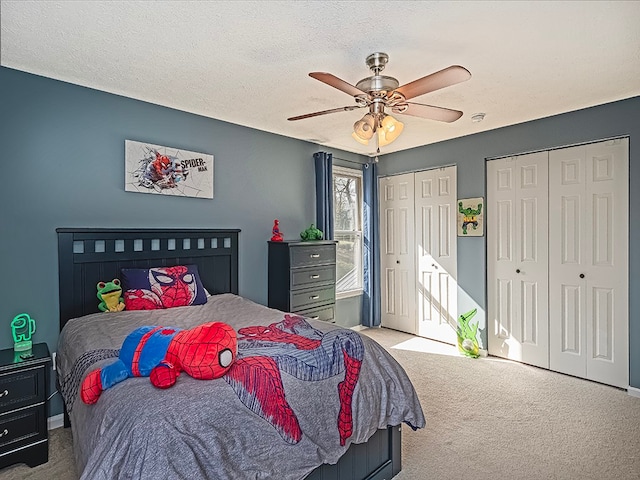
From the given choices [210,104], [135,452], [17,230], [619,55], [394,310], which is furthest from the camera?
[394,310]

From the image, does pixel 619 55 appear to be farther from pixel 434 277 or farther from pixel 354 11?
pixel 434 277

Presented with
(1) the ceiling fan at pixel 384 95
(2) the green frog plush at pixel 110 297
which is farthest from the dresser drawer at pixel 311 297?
(1) the ceiling fan at pixel 384 95

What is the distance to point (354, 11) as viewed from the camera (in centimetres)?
196

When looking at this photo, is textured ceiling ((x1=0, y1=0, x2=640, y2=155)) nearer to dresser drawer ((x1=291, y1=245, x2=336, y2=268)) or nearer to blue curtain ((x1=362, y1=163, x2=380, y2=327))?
dresser drawer ((x1=291, y1=245, x2=336, y2=268))

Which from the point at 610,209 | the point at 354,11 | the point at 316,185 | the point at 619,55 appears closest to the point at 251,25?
the point at 354,11

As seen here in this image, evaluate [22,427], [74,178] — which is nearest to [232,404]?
[22,427]

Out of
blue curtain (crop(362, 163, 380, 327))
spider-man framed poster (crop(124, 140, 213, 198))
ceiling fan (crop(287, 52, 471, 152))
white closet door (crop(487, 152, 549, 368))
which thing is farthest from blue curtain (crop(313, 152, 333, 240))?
ceiling fan (crop(287, 52, 471, 152))

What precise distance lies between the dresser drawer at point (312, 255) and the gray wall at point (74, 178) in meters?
0.52

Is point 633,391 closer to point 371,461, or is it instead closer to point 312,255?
point 371,461

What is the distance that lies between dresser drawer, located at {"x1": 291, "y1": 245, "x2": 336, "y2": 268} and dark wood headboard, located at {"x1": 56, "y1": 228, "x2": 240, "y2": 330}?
0.64 m

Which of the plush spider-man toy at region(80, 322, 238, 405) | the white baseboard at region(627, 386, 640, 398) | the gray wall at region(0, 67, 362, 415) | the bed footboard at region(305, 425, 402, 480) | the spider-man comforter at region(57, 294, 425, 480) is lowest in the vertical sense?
the white baseboard at region(627, 386, 640, 398)

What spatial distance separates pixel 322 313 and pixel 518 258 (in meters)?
2.24

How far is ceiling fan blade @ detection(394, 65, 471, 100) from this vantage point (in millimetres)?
1877

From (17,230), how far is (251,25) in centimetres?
219
